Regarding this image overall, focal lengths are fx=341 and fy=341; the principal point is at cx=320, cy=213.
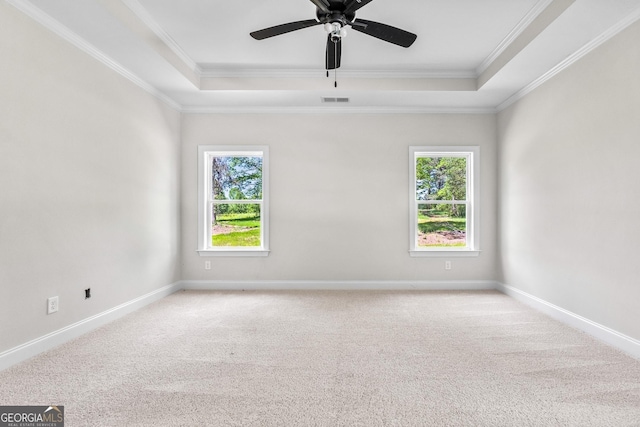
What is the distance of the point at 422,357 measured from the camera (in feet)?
8.18

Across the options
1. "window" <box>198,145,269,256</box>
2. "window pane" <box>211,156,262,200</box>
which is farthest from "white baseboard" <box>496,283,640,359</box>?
"window pane" <box>211,156,262,200</box>

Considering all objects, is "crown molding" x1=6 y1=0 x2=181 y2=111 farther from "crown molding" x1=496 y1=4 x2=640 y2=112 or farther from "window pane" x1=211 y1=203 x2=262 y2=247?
"crown molding" x1=496 y1=4 x2=640 y2=112

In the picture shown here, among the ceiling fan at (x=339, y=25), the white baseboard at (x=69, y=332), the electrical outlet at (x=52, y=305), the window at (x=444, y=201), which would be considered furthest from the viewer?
the window at (x=444, y=201)

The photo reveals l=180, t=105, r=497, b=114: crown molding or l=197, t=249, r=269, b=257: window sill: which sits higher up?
l=180, t=105, r=497, b=114: crown molding

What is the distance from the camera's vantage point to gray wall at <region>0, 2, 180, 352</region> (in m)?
2.36

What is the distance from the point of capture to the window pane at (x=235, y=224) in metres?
4.88

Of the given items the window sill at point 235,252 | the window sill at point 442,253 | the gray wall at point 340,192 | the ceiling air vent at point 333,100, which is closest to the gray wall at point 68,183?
the window sill at point 235,252

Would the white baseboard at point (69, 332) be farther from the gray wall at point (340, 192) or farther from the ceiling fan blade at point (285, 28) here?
the ceiling fan blade at point (285, 28)

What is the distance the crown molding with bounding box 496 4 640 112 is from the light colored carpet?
8.14 ft

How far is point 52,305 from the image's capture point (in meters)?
2.69

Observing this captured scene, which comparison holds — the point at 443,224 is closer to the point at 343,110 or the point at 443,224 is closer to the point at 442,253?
the point at 442,253

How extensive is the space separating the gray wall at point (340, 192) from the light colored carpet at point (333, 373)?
1.23m

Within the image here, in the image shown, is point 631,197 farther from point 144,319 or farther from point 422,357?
point 144,319

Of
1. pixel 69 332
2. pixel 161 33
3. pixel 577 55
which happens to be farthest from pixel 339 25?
pixel 69 332
